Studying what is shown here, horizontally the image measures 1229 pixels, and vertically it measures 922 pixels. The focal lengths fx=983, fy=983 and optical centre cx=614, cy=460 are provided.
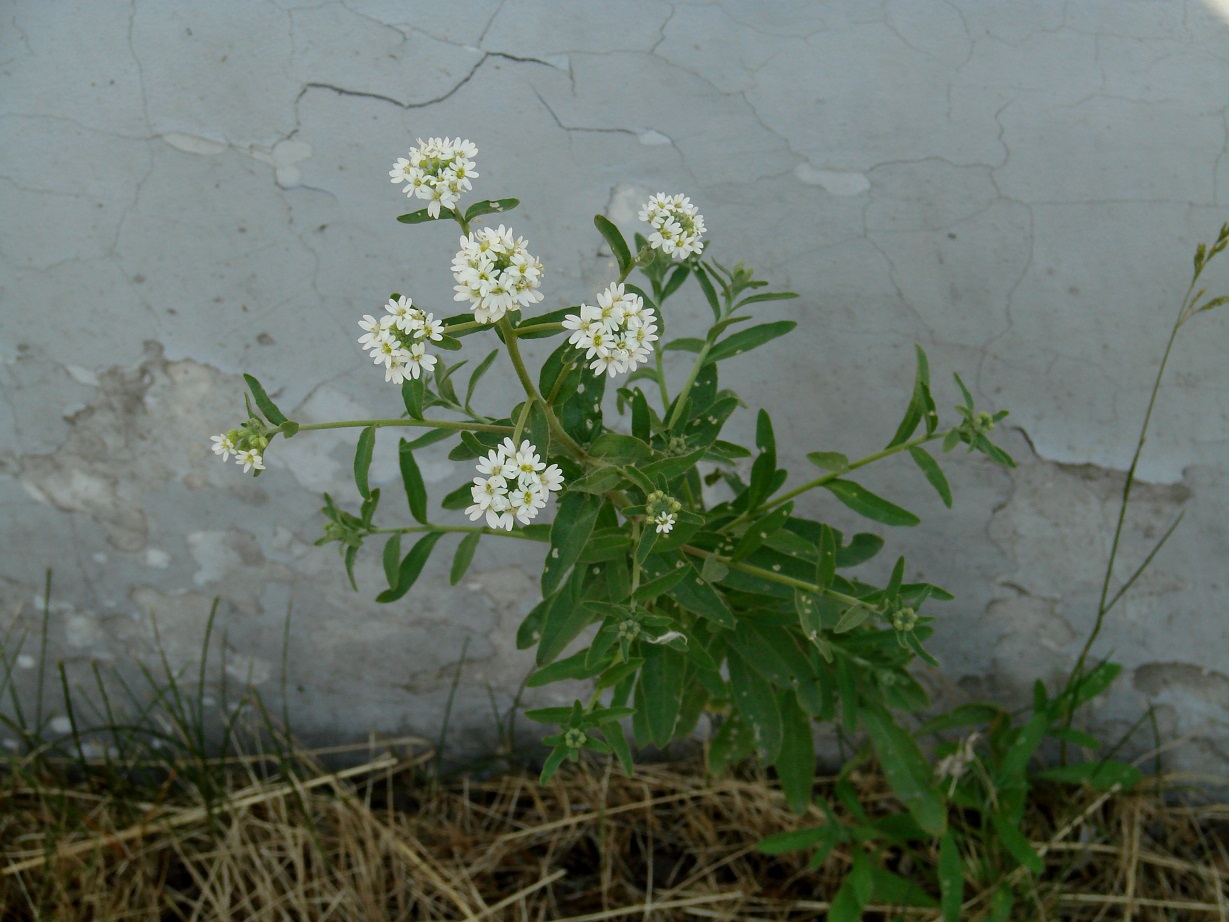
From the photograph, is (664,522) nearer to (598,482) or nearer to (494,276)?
(598,482)

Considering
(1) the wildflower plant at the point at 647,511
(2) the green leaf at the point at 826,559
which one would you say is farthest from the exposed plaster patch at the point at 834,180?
(2) the green leaf at the point at 826,559

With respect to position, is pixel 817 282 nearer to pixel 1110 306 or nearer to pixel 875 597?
pixel 1110 306

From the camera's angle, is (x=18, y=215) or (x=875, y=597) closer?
(x=875, y=597)

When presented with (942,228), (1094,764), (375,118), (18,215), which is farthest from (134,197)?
(1094,764)

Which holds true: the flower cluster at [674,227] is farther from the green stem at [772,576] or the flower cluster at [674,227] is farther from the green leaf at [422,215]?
the green stem at [772,576]

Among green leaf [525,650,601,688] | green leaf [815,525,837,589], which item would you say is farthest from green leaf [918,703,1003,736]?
green leaf [525,650,601,688]

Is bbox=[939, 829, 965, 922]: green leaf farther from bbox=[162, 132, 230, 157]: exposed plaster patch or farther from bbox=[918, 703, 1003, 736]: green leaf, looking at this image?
bbox=[162, 132, 230, 157]: exposed plaster patch
